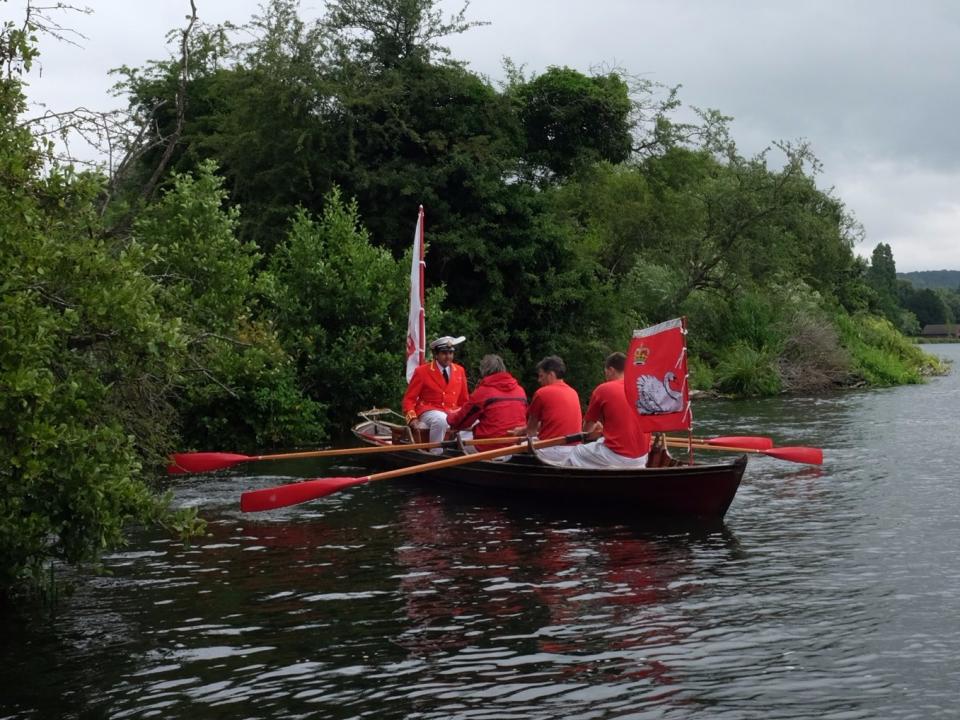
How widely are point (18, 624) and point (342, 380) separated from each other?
16571 millimetres

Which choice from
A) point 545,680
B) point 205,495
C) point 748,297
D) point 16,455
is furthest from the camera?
point 748,297

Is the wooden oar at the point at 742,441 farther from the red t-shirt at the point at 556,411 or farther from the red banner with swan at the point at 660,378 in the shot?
the red banner with swan at the point at 660,378

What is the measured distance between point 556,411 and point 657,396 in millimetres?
1959

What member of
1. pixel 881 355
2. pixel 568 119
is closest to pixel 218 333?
pixel 568 119

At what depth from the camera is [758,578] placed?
35.6 feet

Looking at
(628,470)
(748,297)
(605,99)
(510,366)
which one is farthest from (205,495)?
(748,297)

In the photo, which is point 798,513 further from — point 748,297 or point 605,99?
point 748,297

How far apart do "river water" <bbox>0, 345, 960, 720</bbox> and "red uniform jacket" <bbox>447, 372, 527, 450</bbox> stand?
4.32 feet

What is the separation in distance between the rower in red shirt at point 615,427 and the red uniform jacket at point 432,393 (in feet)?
14.0

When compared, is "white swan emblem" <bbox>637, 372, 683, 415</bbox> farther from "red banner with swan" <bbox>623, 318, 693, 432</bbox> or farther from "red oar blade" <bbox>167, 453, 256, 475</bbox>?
"red oar blade" <bbox>167, 453, 256, 475</bbox>

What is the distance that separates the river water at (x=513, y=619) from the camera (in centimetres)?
762

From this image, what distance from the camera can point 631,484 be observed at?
13.7 m

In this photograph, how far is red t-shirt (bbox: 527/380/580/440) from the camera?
14.9m

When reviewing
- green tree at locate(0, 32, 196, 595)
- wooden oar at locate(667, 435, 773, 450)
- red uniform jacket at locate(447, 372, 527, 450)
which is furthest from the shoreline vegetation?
wooden oar at locate(667, 435, 773, 450)
